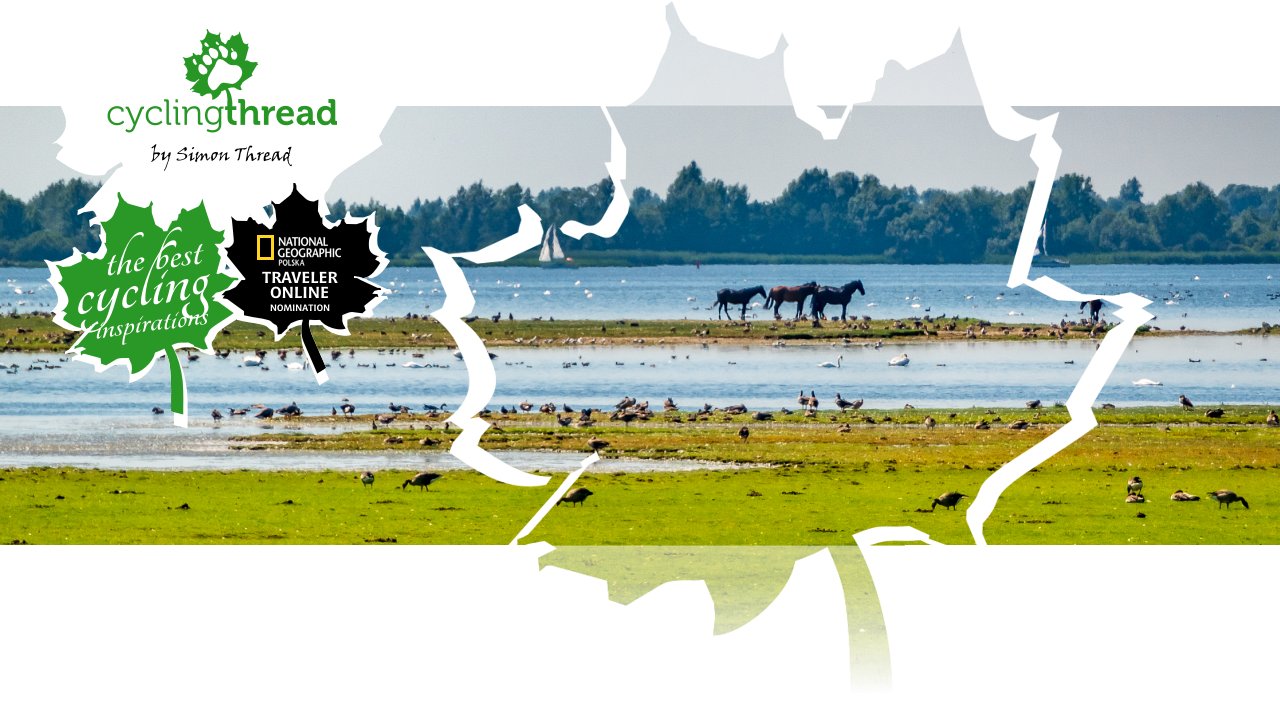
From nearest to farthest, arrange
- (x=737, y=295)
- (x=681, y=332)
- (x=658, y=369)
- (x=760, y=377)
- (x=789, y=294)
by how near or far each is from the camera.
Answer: (x=789, y=294) < (x=737, y=295) < (x=760, y=377) < (x=681, y=332) < (x=658, y=369)

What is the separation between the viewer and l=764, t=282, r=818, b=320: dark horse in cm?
1599

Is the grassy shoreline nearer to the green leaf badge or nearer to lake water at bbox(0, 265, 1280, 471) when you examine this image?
lake water at bbox(0, 265, 1280, 471)

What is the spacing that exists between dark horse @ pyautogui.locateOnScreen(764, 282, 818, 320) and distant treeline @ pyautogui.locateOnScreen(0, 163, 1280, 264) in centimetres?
76

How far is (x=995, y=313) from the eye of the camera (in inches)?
834

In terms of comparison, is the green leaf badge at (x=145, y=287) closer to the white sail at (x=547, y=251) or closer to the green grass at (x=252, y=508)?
the green grass at (x=252, y=508)

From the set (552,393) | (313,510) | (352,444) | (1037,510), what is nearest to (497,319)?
(552,393)

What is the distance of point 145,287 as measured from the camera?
10.6 m

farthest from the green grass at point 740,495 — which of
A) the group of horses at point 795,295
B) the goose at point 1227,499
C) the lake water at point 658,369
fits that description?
the group of horses at point 795,295

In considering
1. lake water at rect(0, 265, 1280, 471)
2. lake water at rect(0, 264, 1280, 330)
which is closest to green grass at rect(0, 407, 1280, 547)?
lake water at rect(0, 265, 1280, 471)

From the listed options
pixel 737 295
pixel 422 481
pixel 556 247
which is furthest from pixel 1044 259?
pixel 422 481

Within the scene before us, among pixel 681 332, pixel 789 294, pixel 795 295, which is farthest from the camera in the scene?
pixel 681 332

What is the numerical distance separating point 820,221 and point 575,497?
3236mm
